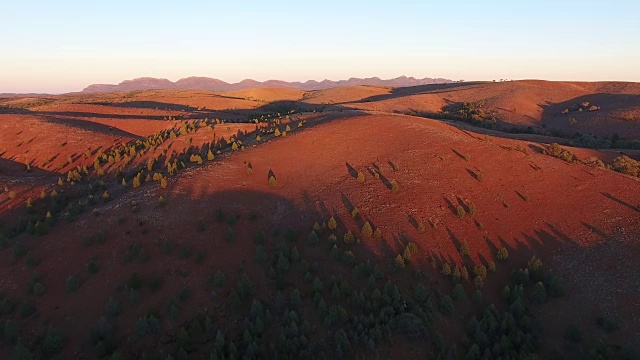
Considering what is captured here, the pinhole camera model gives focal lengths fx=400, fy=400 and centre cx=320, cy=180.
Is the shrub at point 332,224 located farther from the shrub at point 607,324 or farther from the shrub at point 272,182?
the shrub at point 607,324

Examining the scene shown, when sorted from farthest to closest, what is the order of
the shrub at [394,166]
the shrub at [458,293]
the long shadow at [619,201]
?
the shrub at [394,166] < the long shadow at [619,201] < the shrub at [458,293]

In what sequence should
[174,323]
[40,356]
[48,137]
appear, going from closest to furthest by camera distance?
[40,356] → [174,323] → [48,137]

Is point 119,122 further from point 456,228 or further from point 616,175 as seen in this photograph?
point 616,175

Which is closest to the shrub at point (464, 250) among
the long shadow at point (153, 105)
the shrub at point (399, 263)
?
the shrub at point (399, 263)

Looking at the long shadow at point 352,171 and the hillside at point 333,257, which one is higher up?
the long shadow at point 352,171

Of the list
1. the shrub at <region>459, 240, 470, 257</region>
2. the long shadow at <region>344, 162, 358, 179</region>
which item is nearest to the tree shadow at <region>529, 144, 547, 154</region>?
the long shadow at <region>344, 162, 358, 179</region>

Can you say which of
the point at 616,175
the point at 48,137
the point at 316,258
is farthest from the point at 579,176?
the point at 48,137
